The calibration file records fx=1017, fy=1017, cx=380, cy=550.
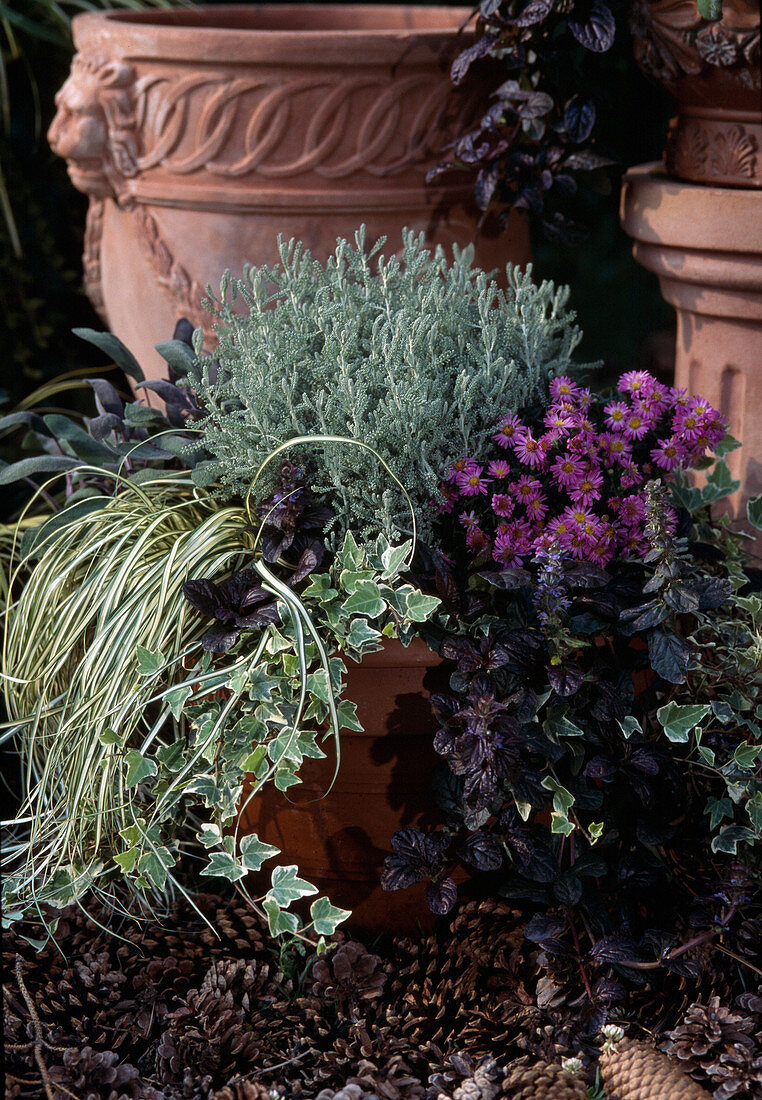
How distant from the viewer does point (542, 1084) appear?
107 cm

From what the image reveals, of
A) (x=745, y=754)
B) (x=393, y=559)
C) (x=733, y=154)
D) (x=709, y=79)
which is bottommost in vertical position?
(x=745, y=754)

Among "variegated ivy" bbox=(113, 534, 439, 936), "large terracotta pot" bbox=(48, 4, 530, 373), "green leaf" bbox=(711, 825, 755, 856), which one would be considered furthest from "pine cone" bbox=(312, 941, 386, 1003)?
"large terracotta pot" bbox=(48, 4, 530, 373)

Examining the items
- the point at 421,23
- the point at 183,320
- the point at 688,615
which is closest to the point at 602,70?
the point at 421,23

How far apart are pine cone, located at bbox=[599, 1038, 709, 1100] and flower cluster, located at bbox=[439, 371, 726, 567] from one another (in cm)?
54

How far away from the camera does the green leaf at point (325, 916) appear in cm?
111

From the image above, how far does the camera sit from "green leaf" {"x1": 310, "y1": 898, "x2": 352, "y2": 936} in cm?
111

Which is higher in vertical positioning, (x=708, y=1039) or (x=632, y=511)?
(x=632, y=511)

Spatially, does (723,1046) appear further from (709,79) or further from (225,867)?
(709,79)

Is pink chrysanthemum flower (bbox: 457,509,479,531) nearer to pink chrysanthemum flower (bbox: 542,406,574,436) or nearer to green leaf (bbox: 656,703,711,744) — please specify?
pink chrysanthemum flower (bbox: 542,406,574,436)

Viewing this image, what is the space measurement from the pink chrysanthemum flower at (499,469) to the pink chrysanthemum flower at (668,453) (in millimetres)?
197

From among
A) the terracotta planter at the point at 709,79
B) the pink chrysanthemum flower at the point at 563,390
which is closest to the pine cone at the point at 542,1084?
the pink chrysanthemum flower at the point at 563,390

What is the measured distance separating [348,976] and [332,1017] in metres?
0.05

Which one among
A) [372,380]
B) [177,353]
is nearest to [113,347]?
[177,353]

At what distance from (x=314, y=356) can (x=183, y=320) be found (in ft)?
1.14
